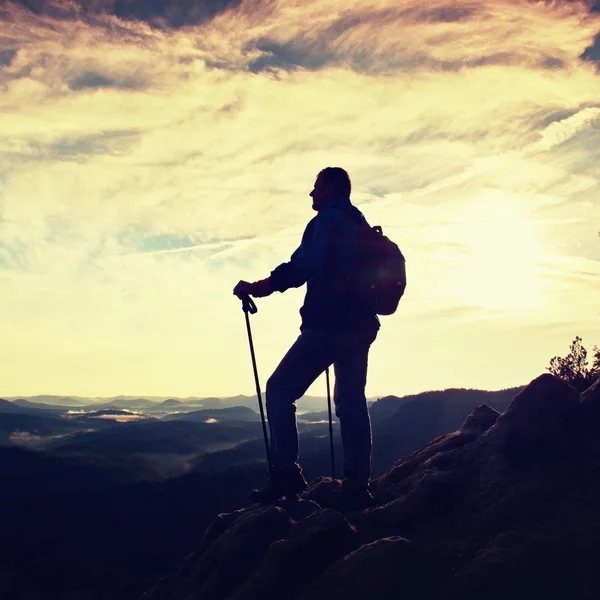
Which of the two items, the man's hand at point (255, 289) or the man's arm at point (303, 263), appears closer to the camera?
the man's arm at point (303, 263)

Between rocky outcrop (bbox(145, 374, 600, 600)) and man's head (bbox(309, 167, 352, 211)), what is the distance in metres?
3.73

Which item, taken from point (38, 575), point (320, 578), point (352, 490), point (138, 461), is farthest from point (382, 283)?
point (138, 461)

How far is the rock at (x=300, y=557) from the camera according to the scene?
6.44 meters

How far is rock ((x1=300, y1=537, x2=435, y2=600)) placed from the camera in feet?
18.2

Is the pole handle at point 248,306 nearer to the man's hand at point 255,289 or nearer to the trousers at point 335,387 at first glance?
the man's hand at point 255,289

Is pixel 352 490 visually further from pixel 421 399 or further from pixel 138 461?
pixel 138 461

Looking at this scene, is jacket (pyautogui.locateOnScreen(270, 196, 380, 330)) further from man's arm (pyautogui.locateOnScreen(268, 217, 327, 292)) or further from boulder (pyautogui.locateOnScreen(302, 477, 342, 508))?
boulder (pyautogui.locateOnScreen(302, 477, 342, 508))

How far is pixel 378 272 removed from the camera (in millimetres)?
7324

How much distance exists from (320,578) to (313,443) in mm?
64564

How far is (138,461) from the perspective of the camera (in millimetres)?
65250

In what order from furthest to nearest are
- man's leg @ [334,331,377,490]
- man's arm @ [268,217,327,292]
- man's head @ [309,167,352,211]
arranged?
man's head @ [309,167,352,211] → man's leg @ [334,331,377,490] → man's arm @ [268,217,327,292]

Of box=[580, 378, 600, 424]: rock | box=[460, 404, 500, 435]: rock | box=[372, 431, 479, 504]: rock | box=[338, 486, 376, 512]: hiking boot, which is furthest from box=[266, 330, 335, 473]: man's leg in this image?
box=[460, 404, 500, 435]: rock

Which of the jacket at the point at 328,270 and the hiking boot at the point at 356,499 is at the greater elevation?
the jacket at the point at 328,270

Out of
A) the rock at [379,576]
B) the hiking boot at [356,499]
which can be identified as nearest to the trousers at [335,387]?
the hiking boot at [356,499]
